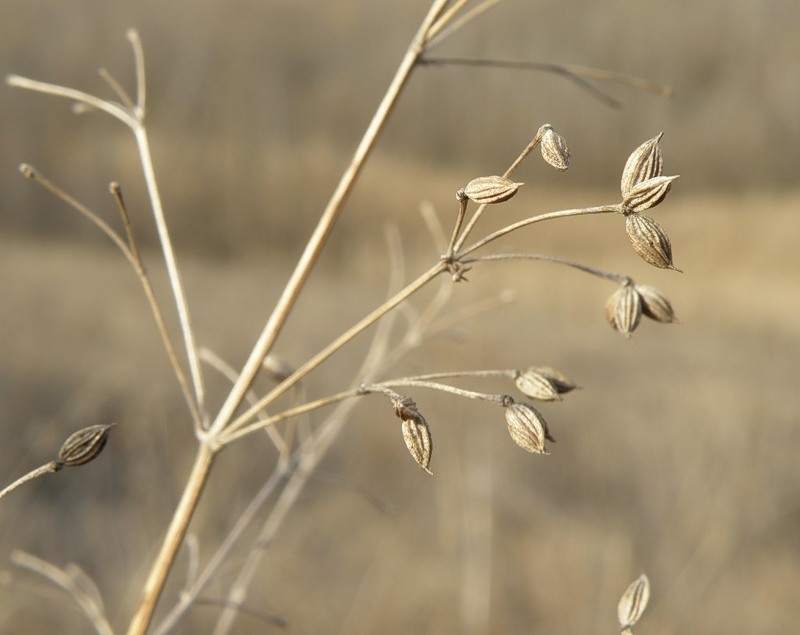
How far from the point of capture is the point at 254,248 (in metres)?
1.52

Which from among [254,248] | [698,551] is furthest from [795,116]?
[254,248]

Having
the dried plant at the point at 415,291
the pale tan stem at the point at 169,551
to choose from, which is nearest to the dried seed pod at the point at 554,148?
the dried plant at the point at 415,291

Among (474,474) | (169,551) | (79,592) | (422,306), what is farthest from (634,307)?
(422,306)

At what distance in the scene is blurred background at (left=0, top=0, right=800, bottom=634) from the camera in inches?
45.9

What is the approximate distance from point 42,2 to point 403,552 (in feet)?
3.54

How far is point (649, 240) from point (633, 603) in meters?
0.09

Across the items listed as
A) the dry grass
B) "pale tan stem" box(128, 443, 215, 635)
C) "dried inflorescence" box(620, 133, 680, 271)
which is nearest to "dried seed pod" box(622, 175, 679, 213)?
"dried inflorescence" box(620, 133, 680, 271)

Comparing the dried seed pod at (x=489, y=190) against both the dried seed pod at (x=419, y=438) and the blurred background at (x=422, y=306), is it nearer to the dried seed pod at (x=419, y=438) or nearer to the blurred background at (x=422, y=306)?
the dried seed pod at (x=419, y=438)

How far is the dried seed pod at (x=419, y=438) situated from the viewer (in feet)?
0.65

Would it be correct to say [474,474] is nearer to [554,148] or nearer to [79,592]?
[79,592]

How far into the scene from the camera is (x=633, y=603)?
202 millimetres

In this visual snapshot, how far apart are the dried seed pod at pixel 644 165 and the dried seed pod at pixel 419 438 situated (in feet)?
0.24

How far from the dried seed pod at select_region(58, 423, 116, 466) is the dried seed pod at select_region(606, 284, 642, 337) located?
5.2 inches

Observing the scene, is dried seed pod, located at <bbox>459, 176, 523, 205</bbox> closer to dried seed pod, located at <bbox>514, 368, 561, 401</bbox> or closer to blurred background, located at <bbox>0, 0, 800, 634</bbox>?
dried seed pod, located at <bbox>514, 368, 561, 401</bbox>
